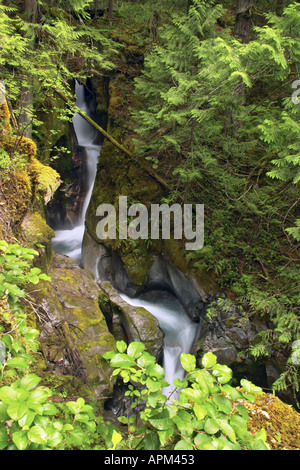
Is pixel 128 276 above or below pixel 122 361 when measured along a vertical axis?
below

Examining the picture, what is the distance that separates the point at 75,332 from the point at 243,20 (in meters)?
9.30

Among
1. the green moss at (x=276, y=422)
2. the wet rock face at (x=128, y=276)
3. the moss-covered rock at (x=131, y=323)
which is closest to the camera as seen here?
the green moss at (x=276, y=422)

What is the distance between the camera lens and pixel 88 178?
11.4 meters

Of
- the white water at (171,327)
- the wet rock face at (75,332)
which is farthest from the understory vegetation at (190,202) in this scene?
the white water at (171,327)

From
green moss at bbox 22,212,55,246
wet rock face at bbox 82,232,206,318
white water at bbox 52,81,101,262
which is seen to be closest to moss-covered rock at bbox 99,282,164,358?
wet rock face at bbox 82,232,206,318

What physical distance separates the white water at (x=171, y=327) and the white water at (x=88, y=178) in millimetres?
3361

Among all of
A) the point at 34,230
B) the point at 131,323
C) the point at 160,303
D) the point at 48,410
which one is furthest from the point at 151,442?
the point at 160,303

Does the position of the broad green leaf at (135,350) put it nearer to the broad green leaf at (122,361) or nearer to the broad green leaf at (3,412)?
the broad green leaf at (122,361)

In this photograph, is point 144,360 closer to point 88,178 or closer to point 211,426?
point 211,426

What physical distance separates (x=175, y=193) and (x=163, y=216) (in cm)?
143

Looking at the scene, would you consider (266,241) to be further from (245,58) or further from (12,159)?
(12,159)

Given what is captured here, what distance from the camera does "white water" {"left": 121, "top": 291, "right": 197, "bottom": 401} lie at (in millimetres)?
6836

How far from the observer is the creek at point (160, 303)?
7.00m

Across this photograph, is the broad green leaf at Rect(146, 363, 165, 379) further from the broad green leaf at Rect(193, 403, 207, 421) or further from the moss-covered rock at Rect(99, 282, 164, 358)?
the moss-covered rock at Rect(99, 282, 164, 358)
